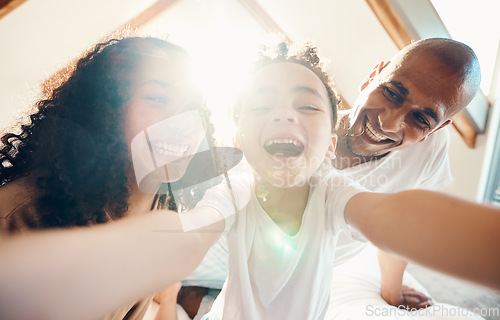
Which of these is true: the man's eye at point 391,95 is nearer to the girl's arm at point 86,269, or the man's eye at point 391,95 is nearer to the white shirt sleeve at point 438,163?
the white shirt sleeve at point 438,163

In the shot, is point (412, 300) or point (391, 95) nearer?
point (391, 95)

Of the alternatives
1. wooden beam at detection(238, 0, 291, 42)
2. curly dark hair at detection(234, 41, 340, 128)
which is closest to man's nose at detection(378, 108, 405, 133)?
curly dark hair at detection(234, 41, 340, 128)

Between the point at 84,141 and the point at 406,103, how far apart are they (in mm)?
1026

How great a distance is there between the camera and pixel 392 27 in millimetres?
1202

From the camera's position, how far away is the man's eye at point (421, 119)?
79 cm

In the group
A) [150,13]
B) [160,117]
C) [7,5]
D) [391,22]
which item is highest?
[7,5]

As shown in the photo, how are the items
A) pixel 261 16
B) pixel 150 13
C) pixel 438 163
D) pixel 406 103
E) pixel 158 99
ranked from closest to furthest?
pixel 158 99, pixel 406 103, pixel 438 163, pixel 150 13, pixel 261 16

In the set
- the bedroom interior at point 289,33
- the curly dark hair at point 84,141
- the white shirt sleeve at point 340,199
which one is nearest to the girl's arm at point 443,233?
the white shirt sleeve at point 340,199

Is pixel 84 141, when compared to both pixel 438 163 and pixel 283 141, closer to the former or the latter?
pixel 283 141

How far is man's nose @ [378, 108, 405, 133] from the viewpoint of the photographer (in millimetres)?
783

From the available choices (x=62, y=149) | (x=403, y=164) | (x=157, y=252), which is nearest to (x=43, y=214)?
(x=62, y=149)

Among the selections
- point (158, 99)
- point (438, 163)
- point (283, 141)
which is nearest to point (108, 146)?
point (158, 99)

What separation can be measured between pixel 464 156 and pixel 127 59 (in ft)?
8.02

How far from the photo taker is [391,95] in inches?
31.9
